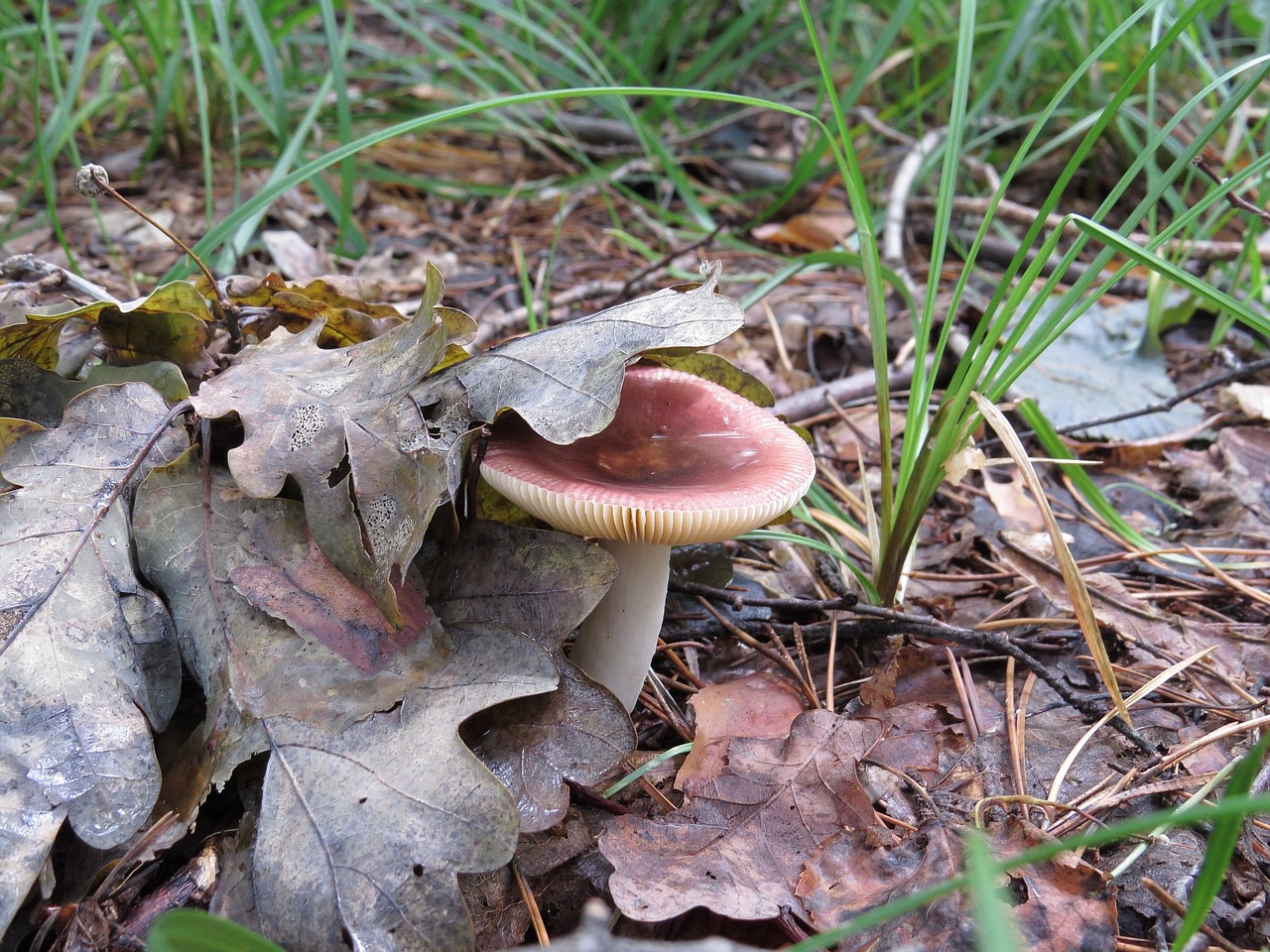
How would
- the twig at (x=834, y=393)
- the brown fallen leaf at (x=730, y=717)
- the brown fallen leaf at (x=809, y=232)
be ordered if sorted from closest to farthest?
the brown fallen leaf at (x=730, y=717) → the twig at (x=834, y=393) → the brown fallen leaf at (x=809, y=232)

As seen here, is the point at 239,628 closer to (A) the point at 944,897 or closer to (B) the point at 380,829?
(B) the point at 380,829

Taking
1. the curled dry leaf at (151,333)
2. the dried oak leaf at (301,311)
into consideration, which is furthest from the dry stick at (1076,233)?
the curled dry leaf at (151,333)

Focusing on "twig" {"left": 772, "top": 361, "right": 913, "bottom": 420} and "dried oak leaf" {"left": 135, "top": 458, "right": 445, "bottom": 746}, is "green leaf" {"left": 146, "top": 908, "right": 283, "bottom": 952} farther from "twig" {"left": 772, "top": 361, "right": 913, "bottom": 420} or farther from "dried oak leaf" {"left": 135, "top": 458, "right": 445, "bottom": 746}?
"twig" {"left": 772, "top": 361, "right": 913, "bottom": 420}

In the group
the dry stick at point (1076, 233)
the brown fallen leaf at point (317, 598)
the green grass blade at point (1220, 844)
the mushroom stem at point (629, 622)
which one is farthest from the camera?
the dry stick at point (1076, 233)

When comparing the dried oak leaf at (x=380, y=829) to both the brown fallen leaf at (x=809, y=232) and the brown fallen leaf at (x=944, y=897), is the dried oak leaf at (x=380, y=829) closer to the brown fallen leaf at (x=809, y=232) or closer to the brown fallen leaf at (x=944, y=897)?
the brown fallen leaf at (x=944, y=897)

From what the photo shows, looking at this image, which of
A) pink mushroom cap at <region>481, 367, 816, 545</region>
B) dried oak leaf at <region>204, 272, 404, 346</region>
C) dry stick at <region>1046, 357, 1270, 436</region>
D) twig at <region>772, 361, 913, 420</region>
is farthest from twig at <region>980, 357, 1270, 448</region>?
dried oak leaf at <region>204, 272, 404, 346</region>

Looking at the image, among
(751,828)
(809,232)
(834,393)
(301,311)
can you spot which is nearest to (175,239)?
(301,311)

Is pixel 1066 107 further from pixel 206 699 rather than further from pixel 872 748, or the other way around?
pixel 206 699
